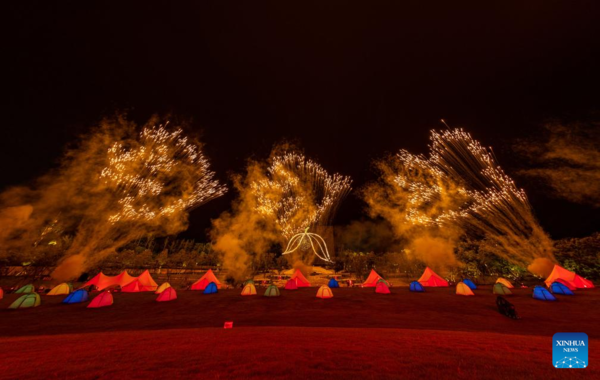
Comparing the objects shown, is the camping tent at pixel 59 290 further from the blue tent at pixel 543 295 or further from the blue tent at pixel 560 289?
the blue tent at pixel 560 289

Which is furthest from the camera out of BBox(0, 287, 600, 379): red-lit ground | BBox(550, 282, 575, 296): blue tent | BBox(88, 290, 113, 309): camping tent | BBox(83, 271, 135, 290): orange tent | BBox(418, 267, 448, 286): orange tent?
BBox(418, 267, 448, 286): orange tent

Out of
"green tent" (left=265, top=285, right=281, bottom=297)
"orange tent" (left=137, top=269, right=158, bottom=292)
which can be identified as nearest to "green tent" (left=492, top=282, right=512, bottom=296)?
"green tent" (left=265, top=285, right=281, bottom=297)

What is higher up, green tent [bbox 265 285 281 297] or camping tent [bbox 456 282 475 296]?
green tent [bbox 265 285 281 297]

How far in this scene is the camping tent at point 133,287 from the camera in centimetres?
2755

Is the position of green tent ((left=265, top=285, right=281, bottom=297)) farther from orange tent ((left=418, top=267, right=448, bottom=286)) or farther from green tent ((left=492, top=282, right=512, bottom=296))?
green tent ((left=492, top=282, right=512, bottom=296))

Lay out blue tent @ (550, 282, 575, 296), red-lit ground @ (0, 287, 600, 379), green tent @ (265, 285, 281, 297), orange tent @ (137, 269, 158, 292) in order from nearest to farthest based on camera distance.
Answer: red-lit ground @ (0, 287, 600, 379) < blue tent @ (550, 282, 575, 296) < green tent @ (265, 285, 281, 297) < orange tent @ (137, 269, 158, 292)

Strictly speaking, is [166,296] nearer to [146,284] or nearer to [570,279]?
[146,284]

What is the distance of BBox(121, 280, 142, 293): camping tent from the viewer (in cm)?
2755

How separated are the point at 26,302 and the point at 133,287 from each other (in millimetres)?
9979

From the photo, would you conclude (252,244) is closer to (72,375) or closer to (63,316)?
(63,316)

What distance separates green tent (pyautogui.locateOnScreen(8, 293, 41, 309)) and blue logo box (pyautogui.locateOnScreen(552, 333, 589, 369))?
2906 centimetres

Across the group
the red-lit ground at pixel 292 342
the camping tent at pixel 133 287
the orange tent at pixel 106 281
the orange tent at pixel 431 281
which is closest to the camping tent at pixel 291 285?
the red-lit ground at pixel 292 342

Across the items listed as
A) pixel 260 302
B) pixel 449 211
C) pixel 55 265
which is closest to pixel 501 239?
pixel 449 211

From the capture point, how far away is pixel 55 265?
Answer: 36.8 metres
